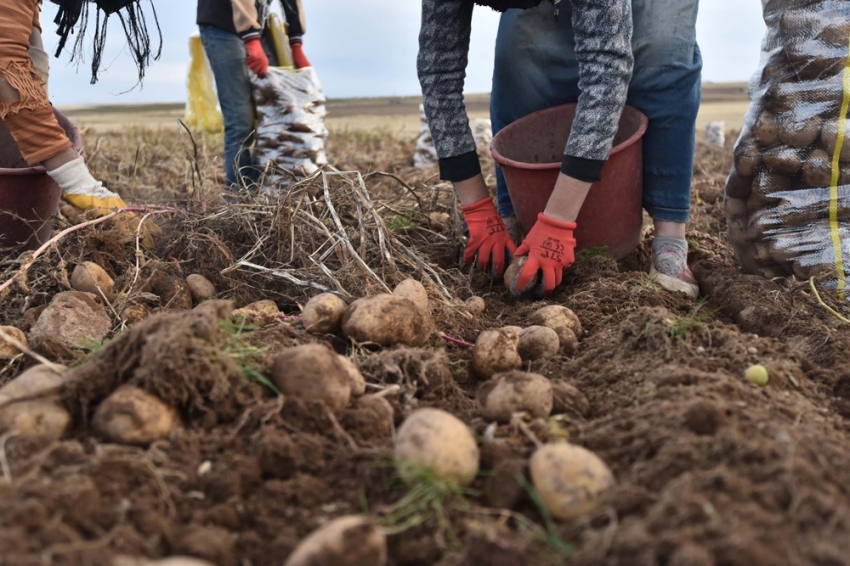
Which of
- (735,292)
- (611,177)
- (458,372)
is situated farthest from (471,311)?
(735,292)

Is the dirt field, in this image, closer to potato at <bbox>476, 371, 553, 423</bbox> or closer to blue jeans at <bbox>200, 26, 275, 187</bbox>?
potato at <bbox>476, 371, 553, 423</bbox>

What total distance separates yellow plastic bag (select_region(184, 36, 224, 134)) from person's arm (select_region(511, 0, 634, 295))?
2984 millimetres

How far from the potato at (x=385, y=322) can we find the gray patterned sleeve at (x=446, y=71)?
34.0 inches

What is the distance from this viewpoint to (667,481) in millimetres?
1089

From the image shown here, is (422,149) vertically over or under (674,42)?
under

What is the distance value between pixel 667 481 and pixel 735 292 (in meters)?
1.30

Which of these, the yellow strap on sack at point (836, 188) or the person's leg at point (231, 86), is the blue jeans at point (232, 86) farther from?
the yellow strap on sack at point (836, 188)

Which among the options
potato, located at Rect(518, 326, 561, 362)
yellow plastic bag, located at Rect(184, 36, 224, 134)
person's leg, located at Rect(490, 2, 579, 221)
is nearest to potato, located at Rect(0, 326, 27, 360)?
potato, located at Rect(518, 326, 561, 362)

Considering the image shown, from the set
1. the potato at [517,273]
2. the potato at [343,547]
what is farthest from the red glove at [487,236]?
the potato at [343,547]

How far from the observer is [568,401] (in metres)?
1.45

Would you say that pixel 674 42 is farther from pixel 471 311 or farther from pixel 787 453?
pixel 787 453

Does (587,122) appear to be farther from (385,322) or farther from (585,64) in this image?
(385,322)

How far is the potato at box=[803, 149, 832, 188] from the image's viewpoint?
2.18m

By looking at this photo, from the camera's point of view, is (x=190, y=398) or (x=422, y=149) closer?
(x=190, y=398)
